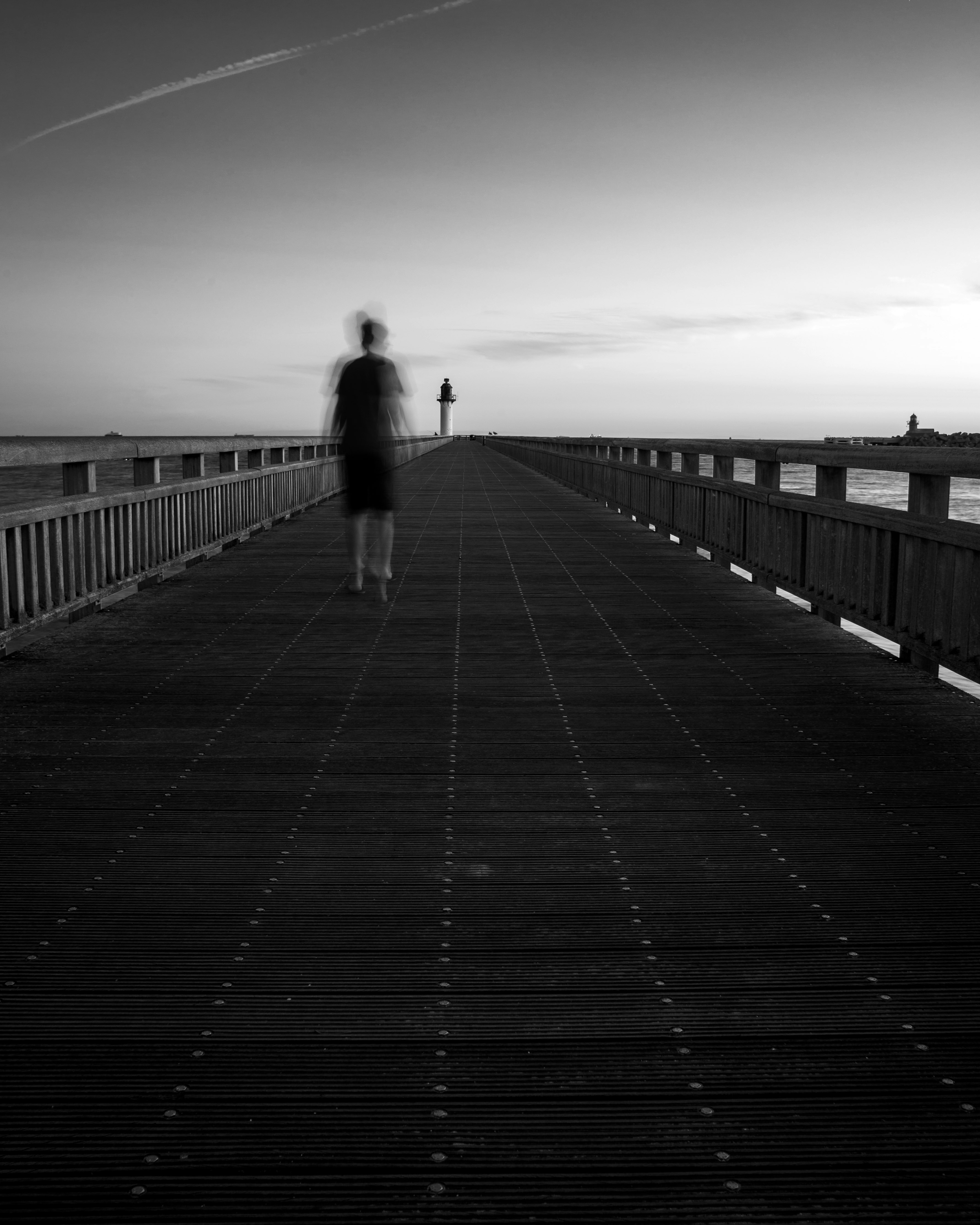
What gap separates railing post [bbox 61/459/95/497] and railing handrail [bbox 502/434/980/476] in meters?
4.63

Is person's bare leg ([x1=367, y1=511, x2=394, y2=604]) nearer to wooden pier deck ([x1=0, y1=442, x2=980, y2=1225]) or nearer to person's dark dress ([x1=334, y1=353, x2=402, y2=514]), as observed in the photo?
person's dark dress ([x1=334, y1=353, x2=402, y2=514])

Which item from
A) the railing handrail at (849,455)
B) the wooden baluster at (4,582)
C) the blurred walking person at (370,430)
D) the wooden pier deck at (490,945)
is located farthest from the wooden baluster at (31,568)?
the railing handrail at (849,455)

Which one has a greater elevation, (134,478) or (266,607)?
(134,478)

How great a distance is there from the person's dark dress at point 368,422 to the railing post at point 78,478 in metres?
2.32

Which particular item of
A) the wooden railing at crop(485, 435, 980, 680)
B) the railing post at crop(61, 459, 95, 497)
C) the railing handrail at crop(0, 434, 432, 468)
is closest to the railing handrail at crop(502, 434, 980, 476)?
the wooden railing at crop(485, 435, 980, 680)

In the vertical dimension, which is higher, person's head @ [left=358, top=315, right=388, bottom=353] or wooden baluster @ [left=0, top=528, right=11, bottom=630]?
person's head @ [left=358, top=315, right=388, bottom=353]

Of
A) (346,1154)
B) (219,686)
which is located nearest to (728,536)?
(219,686)

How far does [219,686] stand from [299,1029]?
3850mm

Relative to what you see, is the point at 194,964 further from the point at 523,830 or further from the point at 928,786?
the point at 928,786

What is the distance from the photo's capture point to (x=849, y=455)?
7.29 m

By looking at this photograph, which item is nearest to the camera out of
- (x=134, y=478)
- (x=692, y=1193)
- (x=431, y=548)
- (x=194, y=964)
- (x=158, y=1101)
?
(x=692, y=1193)

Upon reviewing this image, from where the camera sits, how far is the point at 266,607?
29.9 ft

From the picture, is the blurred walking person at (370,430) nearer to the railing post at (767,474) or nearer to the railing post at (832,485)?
the railing post at (767,474)

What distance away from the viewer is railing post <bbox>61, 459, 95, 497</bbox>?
789 centimetres
